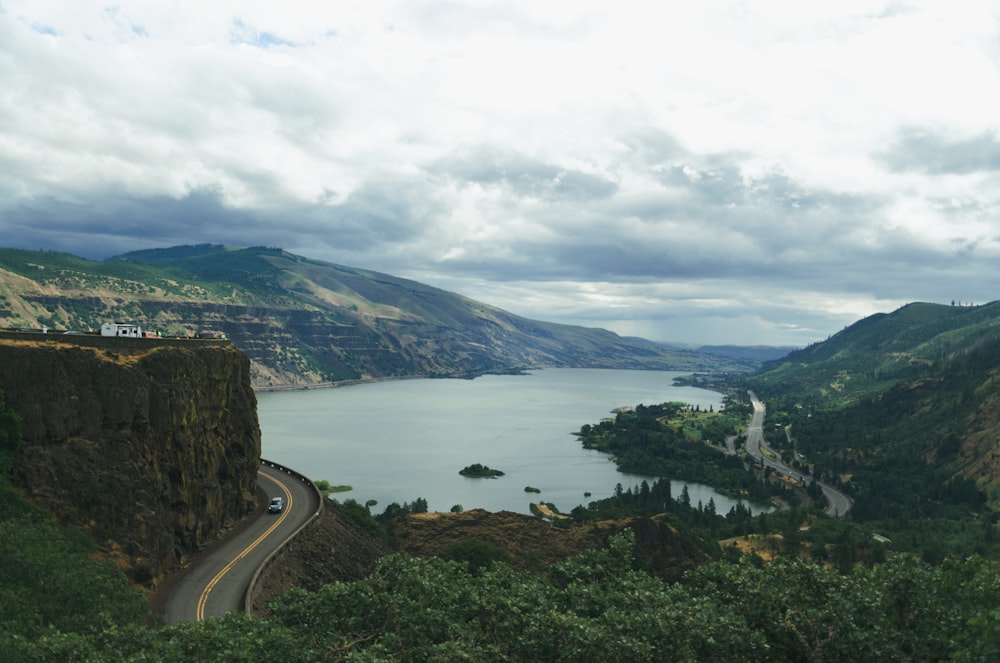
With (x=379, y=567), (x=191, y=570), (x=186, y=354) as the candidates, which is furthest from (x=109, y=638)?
(x=186, y=354)

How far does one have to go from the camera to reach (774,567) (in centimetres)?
3156

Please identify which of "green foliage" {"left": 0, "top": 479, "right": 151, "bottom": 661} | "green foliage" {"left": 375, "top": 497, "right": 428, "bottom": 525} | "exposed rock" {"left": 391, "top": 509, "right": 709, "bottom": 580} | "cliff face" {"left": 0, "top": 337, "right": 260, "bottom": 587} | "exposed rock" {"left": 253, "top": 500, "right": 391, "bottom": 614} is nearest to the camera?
"green foliage" {"left": 0, "top": 479, "right": 151, "bottom": 661}

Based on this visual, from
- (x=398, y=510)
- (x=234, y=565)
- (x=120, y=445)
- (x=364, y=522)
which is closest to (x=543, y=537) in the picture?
(x=364, y=522)

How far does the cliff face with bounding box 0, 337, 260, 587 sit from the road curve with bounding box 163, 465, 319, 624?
221cm

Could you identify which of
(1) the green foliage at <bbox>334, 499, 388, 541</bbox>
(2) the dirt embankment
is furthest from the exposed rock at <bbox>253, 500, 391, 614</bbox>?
(1) the green foliage at <bbox>334, 499, 388, 541</bbox>

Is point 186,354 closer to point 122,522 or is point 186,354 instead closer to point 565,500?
point 122,522

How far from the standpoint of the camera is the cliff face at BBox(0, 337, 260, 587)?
4744 cm

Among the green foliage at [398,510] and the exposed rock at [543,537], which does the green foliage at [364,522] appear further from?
the green foliage at [398,510]

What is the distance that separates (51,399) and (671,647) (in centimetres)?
4752

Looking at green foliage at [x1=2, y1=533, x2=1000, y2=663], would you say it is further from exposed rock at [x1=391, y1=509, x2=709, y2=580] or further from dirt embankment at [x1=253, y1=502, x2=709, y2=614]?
exposed rock at [x1=391, y1=509, x2=709, y2=580]

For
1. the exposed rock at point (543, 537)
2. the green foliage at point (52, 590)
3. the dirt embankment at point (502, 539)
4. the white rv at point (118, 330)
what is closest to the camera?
the green foliage at point (52, 590)

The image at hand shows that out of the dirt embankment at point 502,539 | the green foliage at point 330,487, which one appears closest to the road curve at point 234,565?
the dirt embankment at point 502,539

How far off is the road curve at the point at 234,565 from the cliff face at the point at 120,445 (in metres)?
2.21

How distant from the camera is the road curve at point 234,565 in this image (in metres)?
45.9
